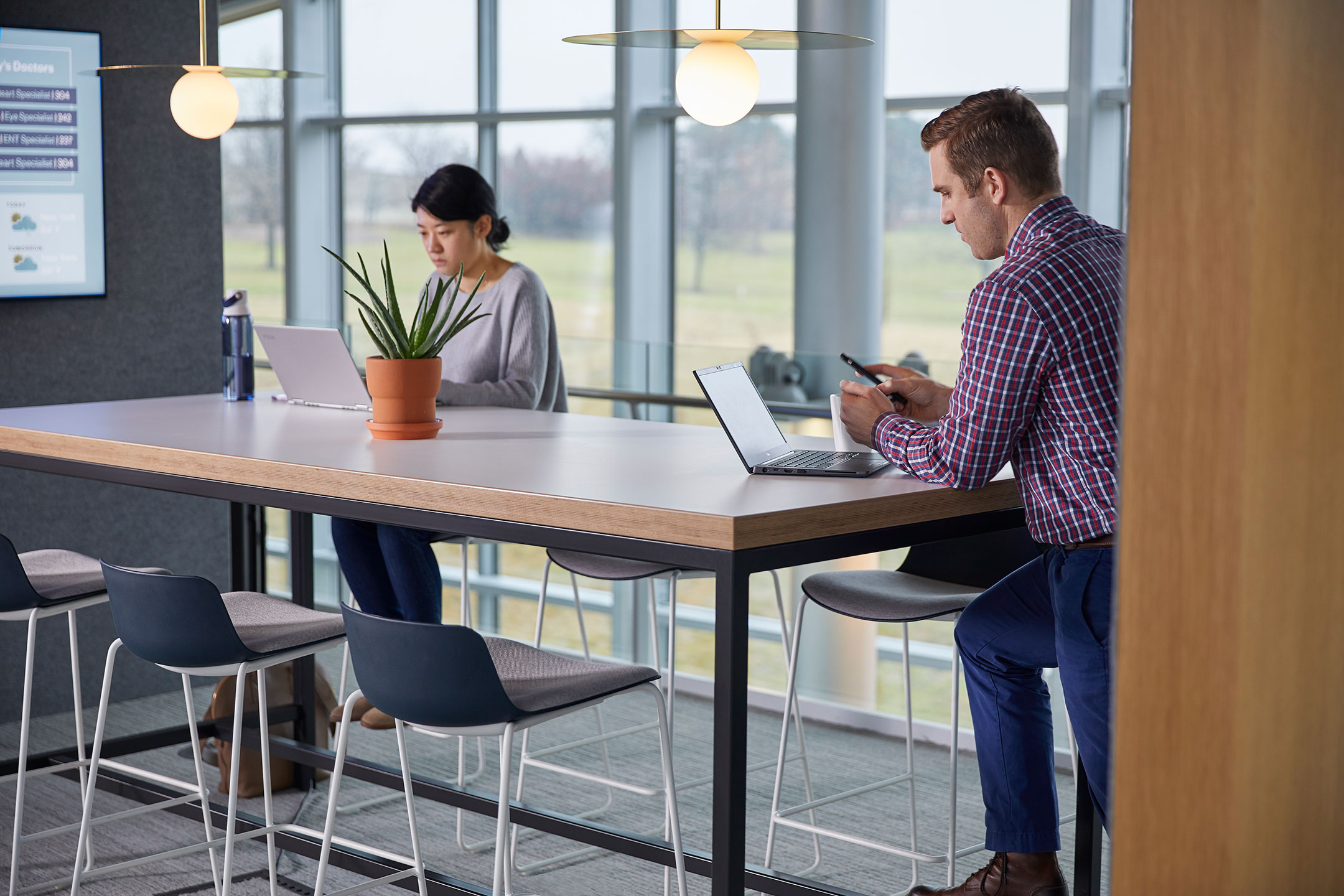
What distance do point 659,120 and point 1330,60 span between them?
16.9ft

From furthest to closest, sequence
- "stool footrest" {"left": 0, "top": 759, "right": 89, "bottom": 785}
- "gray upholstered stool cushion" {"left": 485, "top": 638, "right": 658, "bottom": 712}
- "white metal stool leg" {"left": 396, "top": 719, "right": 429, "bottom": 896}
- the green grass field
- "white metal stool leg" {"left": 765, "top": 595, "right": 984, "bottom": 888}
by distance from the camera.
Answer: the green grass field < "stool footrest" {"left": 0, "top": 759, "right": 89, "bottom": 785} < "white metal stool leg" {"left": 765, "top": 595, "right": 984, "bottom": 888} < "white metal stool leg" {"left": 396, "top": 719, "right": 429, "bottom": 896} < "gray upholstered stool cushion" {"left": 485, "top": 638, "right": 658, "bottom": 712}

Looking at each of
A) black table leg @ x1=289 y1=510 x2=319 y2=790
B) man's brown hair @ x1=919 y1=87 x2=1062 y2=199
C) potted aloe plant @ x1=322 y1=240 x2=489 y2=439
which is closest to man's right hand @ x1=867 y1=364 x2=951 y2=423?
man's brown hair @ x1=919 y1=87 x2=1062 y2=199

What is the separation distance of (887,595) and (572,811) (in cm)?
119

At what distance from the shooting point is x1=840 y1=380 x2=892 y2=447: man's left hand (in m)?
2.40

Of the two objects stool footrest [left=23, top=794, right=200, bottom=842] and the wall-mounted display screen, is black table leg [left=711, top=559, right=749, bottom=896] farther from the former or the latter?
the wall-mounted display screen

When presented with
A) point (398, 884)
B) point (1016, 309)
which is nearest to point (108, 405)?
point (398, 884)

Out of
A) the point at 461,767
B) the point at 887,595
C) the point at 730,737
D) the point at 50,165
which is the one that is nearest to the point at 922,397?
the point at 887,595

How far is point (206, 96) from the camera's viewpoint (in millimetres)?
3555

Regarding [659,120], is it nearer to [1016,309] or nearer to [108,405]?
[108,405]

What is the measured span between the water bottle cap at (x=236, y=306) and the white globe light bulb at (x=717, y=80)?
129cm

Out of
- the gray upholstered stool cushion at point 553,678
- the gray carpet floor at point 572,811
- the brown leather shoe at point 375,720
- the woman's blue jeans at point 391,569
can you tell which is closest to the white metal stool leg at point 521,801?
the gray carpet floor at point 572,811

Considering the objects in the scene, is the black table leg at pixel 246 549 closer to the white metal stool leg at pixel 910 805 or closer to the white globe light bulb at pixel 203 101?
the white globe light bulb at pixel 203 101

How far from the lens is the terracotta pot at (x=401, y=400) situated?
2.84 meters

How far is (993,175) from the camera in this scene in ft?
7.68
